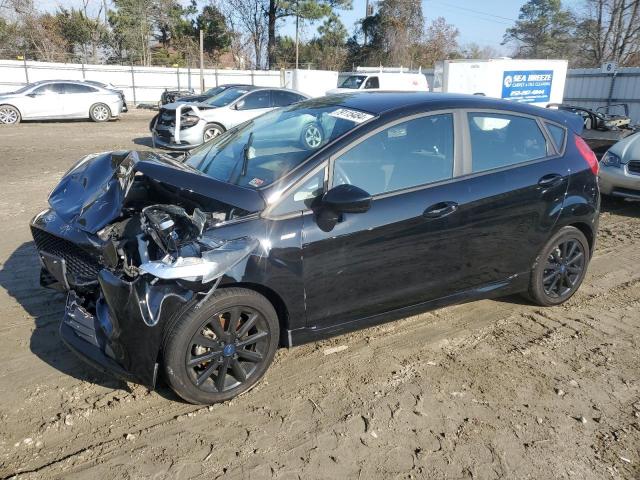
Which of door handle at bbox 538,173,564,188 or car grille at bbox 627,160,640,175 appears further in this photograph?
car grille at bbox 627,160,640,175

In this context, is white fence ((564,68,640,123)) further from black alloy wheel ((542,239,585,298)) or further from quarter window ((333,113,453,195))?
quarter window ((333,113,453,195))

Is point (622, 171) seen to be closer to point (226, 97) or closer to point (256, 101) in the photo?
point (256, 101)

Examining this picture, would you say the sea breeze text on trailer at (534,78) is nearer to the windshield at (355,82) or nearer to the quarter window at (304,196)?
the windshield at (355,82)

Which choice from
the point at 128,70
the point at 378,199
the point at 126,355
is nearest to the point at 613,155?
the point at 378,199

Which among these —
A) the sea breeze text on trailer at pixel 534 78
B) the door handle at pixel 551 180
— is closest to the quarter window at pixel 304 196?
the door handle at pixel 551 180

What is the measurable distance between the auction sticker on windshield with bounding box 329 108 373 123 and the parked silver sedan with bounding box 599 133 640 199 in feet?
18.9

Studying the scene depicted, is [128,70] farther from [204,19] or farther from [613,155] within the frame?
[613,155]

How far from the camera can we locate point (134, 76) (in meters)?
29.0

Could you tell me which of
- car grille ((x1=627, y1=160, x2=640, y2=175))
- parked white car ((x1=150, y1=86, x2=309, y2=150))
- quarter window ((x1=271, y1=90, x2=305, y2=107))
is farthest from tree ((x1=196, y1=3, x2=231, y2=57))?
car grille ((x1=627, y1=160, x2=640, y2=175))

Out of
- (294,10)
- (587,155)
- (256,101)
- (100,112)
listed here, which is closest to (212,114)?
(256,101)

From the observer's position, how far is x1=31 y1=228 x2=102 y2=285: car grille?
3334 mm

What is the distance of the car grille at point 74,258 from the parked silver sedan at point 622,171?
738 cm

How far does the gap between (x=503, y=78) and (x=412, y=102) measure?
55.5 ft

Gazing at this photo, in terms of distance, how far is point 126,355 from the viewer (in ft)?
9.50
